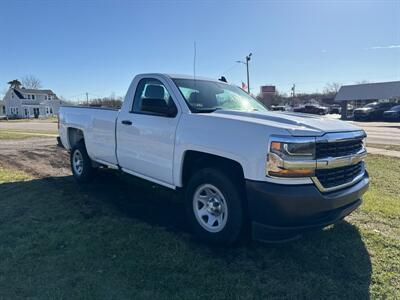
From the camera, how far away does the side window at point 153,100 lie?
422cm

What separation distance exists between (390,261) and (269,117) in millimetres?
1992

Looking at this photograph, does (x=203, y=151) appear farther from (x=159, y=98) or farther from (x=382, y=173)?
(x=382, y=173)

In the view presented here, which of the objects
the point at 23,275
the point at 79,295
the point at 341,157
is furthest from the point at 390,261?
the point at 23,275

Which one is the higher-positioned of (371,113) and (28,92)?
(28,92)

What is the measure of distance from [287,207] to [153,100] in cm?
225

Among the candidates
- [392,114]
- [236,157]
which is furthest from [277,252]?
[392,114]

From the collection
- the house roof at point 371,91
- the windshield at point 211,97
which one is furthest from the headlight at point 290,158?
the house roof at point 371,91

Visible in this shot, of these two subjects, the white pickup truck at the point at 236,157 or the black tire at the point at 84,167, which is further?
the black tire at the point at 84,167

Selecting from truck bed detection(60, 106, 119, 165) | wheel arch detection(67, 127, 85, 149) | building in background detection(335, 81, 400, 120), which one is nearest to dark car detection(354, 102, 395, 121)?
building in background detection(335, 81, 400, 120)

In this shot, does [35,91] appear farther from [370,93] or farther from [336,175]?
[336,175]

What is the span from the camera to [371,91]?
49.1 m

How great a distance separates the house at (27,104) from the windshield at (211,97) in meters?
78.2

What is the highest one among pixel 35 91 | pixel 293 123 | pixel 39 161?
pixel 35 91

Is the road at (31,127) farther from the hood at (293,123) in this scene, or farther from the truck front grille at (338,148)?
the truck front grille at (338,148)
